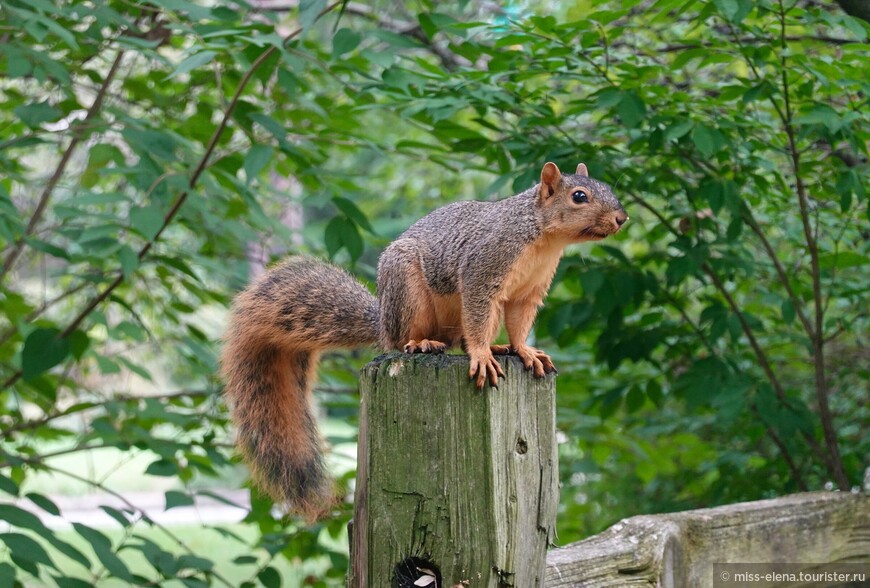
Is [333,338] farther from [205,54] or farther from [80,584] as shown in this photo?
[80,584]

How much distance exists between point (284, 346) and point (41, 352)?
0.84 meters

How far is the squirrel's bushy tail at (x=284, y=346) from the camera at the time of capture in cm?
205

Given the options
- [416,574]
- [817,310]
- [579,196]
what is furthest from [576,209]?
[817,310]

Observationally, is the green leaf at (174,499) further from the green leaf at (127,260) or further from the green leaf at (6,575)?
the green leaf at (127,260)

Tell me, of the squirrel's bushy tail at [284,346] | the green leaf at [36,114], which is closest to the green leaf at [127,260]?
the squirrel's bushy tail at [284,346]

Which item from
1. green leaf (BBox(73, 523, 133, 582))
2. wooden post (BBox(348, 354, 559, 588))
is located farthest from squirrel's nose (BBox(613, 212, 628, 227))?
green leaf (BBox(73, 523, 133, 582))

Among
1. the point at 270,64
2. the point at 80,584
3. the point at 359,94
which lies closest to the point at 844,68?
the point at 359,94

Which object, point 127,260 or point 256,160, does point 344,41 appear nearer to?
point 256,160

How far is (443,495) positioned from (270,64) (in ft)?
5.49

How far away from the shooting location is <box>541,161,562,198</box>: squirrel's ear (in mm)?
2033

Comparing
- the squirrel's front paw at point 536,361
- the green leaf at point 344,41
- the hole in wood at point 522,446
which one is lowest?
the hole in wood at point 522,446

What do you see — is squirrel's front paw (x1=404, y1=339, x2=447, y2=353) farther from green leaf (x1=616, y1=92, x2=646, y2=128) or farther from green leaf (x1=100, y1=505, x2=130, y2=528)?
green leaf (x1=100, y1=505, x2=130, y2=528)

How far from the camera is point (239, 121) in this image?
281 cm

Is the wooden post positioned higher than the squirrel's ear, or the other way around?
the squirrel's ear
